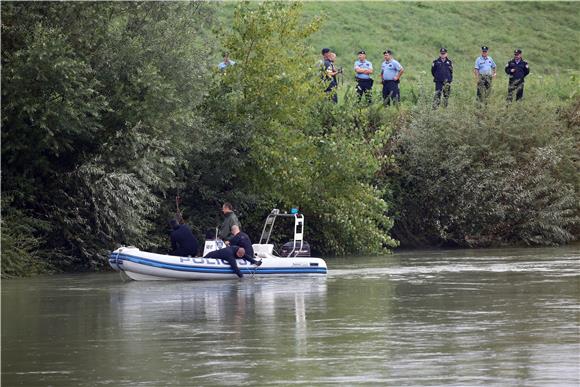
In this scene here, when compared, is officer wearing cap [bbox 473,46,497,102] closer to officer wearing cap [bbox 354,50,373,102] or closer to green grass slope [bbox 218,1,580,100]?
officer wearing cap [bbox 354,50,373,102]

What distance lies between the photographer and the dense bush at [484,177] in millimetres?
41812

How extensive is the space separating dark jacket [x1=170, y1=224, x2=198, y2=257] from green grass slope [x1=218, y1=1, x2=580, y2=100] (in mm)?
36486

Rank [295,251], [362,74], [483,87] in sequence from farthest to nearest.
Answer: [362,74]
[483,87]
[295,251]

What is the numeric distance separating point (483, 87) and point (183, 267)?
1668 centimetres

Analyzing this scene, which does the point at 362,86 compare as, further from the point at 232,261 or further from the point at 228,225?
the point at 232,261

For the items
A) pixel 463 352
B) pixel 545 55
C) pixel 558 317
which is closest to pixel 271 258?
pixel 558 317

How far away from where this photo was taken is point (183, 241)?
100 ft

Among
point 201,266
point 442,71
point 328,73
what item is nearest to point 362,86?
point 442,71

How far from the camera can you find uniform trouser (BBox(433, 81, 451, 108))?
4394 centimetres

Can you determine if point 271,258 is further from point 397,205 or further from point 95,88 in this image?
point 397,205

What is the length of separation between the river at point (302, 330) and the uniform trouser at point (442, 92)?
43.1 feet

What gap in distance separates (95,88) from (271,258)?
5710mm

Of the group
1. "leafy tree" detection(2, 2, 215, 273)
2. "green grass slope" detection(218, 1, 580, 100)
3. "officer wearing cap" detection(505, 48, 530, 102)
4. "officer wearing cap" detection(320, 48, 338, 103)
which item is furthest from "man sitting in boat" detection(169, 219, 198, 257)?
"green grass slope" detection(218, 1, 580, 100)

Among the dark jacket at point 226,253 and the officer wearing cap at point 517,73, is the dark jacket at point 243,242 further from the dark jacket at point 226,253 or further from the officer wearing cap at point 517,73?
the officer wearing cap at point 517,73
